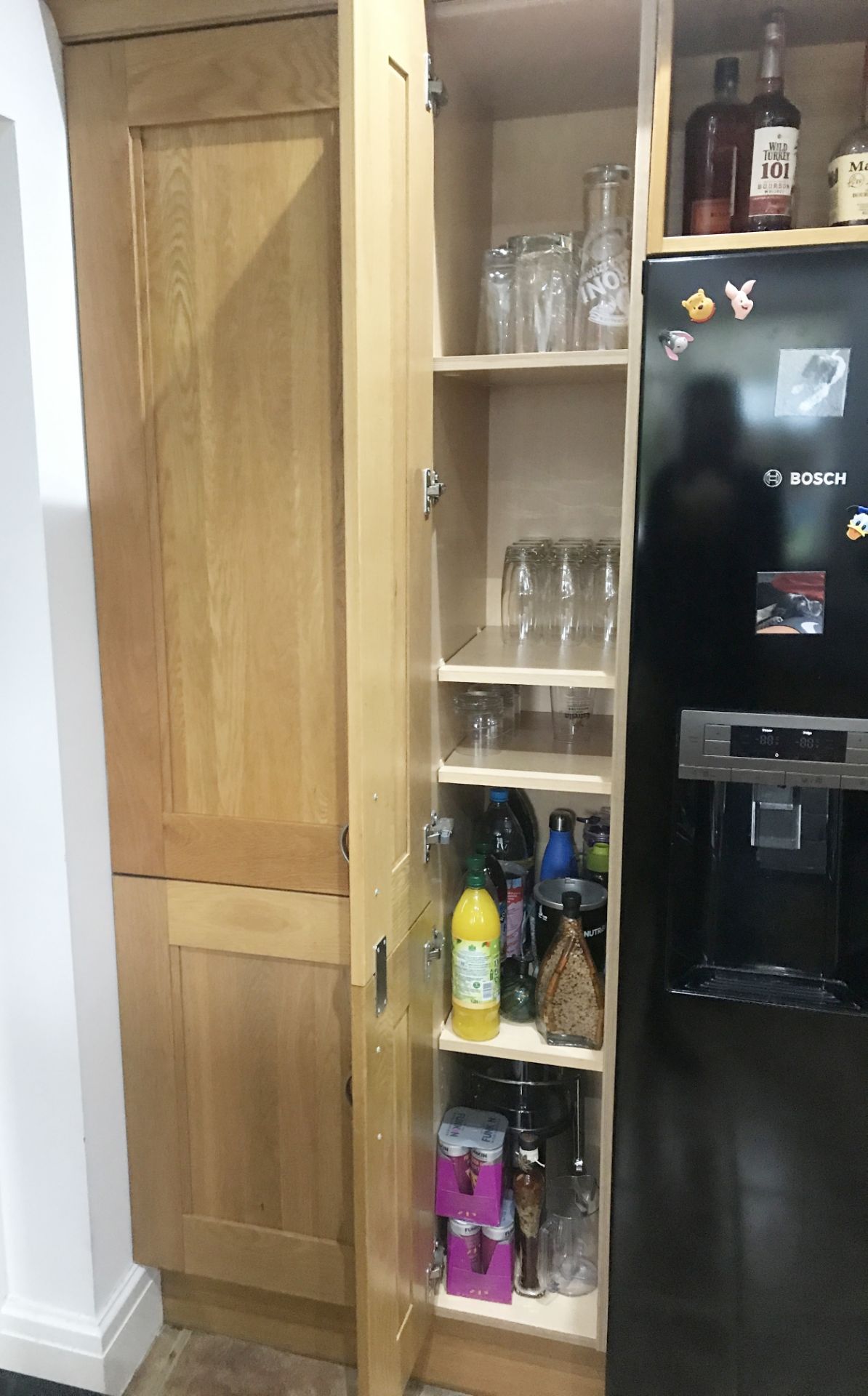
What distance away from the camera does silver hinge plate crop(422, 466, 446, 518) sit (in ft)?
4.22

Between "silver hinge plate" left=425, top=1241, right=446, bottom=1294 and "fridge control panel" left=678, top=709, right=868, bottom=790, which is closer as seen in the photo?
"fridge control panel" left=678, top=709, right=868, bottom=790

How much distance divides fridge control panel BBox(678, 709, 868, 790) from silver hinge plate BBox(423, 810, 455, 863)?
37 cm

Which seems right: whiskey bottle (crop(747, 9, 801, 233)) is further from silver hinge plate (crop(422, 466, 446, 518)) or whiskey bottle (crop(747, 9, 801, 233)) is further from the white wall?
the white wall

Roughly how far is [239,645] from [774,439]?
0.78 metres

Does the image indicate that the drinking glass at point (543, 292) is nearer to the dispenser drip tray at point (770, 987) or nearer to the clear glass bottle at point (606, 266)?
the clear glass bottle at point (606, 266)

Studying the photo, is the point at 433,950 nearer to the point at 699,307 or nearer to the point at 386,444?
the point at 386,444

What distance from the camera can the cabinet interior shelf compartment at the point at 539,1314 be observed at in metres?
1.49

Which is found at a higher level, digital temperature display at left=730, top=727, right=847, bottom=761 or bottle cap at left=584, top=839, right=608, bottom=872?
digital temperature display at left=730, top=727, right=847, bottom=761

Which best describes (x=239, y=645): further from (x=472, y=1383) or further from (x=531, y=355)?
(x=472, y=1383)

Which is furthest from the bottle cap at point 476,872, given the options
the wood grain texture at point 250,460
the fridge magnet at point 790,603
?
the fridge magnet at point 790,603

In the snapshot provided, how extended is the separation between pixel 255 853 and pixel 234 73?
1071mm

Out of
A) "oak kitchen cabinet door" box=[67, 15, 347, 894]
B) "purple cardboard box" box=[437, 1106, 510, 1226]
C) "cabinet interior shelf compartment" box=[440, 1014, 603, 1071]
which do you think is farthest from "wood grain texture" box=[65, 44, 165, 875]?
"purple cardboard box" box=[437, 1106, 510, 1226]

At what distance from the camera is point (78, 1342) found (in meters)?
1.56

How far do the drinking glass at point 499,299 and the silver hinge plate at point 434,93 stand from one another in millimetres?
219
